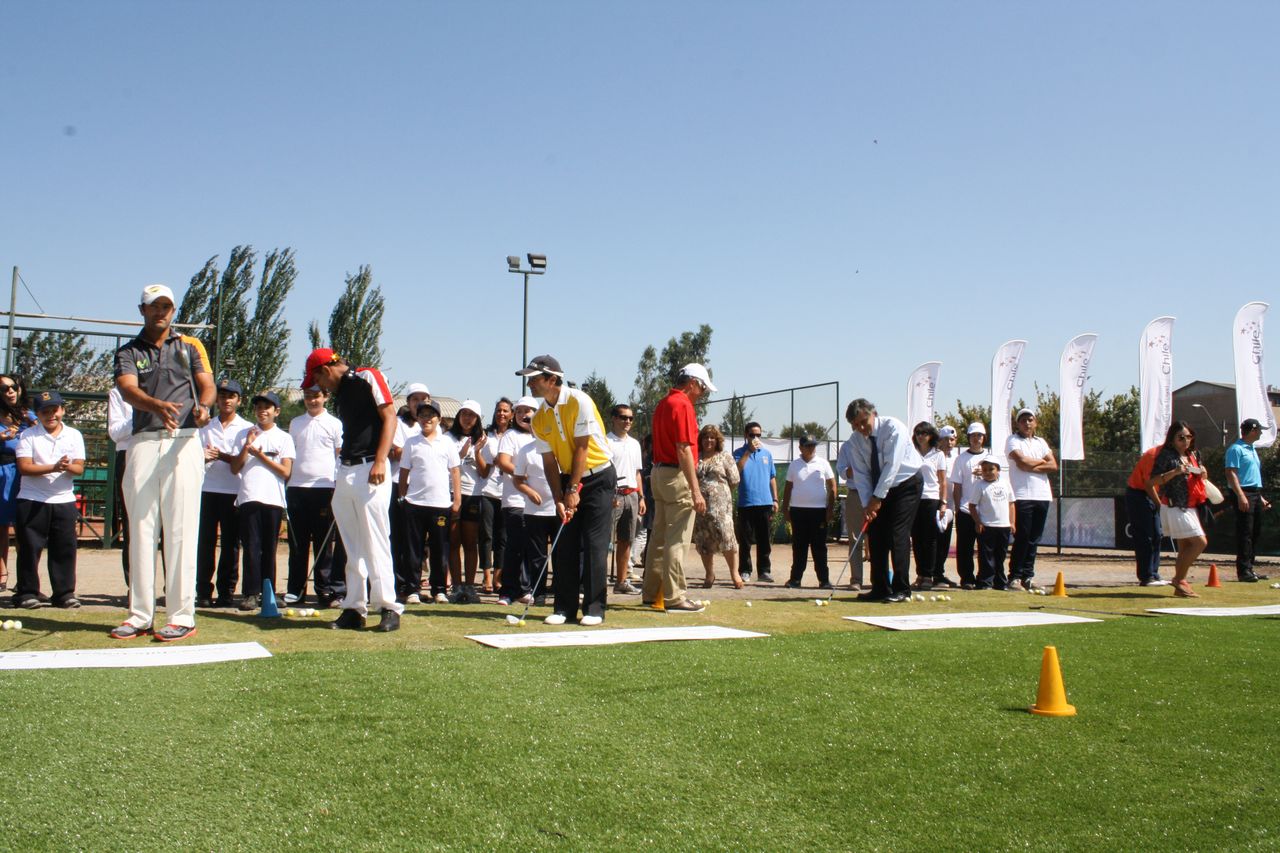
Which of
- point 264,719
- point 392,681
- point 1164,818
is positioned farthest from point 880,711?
point 264,719

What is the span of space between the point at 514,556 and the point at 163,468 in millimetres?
3655

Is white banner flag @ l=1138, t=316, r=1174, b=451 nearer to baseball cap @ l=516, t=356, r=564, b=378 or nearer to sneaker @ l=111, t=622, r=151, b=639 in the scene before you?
baseball cap @ l=516, t=356, r=564, b=378

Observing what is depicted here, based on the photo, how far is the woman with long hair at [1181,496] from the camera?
1017cm

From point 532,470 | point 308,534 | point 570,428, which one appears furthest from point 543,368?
point 308,534

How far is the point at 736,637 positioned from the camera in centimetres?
655

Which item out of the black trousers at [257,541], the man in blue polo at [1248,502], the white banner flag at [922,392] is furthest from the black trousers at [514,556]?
the white banner flag at [922,392]

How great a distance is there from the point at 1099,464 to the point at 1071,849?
82.3 ft

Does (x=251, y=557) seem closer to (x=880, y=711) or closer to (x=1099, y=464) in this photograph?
(x=880, y=711)

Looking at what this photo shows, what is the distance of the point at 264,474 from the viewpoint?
8.27m

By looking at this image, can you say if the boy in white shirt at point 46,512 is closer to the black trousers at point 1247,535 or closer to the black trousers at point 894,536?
the black trousers at point 894,536

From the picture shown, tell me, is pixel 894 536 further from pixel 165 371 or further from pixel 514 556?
pixel 165 371

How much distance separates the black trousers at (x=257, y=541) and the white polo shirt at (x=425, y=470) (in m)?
1.27

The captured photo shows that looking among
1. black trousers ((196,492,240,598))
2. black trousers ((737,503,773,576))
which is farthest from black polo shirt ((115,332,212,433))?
black trousers ((737,503,773,576))

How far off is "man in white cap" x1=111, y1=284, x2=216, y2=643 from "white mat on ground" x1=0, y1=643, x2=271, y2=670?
0.46m
